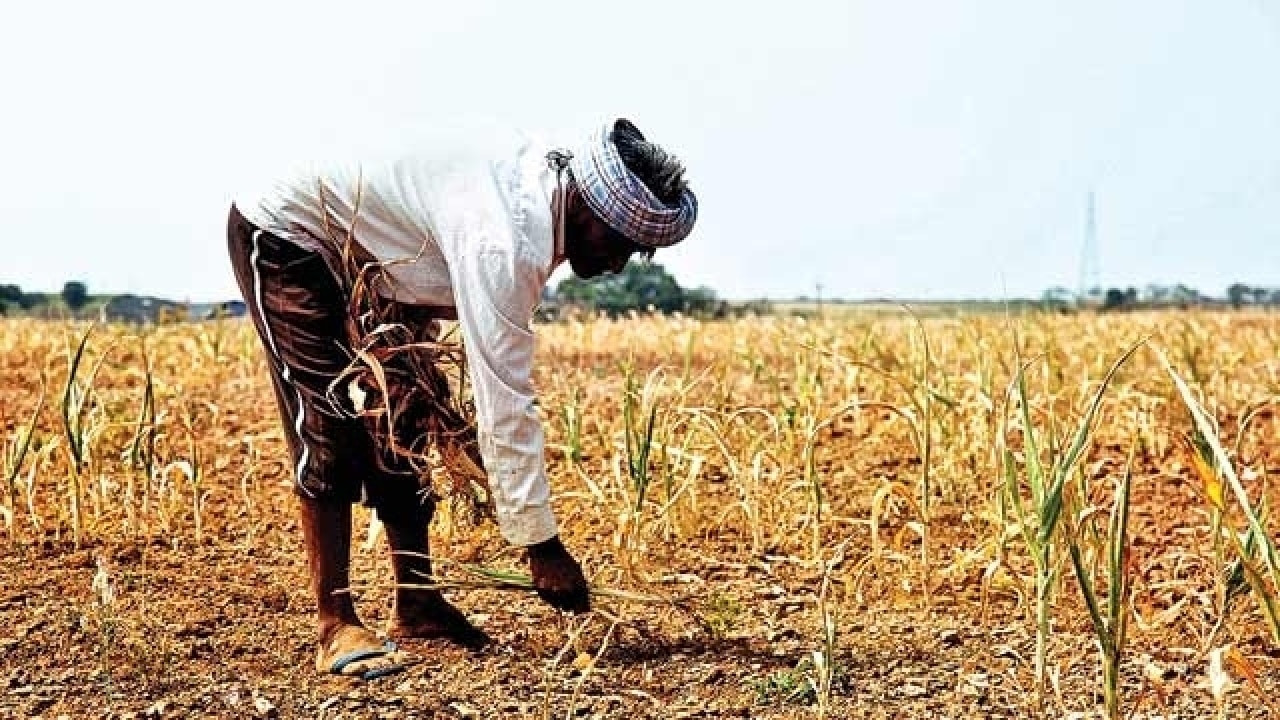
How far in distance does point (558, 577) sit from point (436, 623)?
537 mm

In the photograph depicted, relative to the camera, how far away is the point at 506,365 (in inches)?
96.9

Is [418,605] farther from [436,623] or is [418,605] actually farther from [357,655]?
[357,655]

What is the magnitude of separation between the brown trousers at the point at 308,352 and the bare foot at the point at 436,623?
0.90 ft

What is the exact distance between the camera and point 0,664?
3.01 meters

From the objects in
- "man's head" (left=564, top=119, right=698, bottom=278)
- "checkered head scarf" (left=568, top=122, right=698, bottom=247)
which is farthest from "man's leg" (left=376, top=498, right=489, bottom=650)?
"checkered head scarf" (left=568, top=122, right=698, bottom=247)

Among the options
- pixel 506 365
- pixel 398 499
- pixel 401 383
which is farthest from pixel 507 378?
pixel 398 499

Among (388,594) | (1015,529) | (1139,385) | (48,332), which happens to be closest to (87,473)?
(388,594)

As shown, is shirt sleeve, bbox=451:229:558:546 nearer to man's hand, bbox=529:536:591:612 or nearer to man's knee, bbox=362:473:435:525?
man's hand, bbox=529:536:591:612

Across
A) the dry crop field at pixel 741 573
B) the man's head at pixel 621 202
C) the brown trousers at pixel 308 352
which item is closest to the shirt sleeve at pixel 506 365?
the man's head at pixel 621 202

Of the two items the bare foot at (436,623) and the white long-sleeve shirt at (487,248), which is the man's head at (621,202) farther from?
the bare foot at (436,623)

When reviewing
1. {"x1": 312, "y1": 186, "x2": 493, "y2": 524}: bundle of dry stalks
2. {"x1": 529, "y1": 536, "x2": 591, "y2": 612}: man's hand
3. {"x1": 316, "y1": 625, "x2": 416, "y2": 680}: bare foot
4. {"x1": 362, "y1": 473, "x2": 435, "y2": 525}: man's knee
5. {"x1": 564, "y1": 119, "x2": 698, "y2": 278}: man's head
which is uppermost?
{"x1": 564, "y1": 119, "x2": 698, "y2": 278}: man's head

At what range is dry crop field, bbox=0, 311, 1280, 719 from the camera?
8.63 ft

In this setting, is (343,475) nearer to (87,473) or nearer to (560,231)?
(560,231)

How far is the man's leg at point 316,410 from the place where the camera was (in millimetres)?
2871
